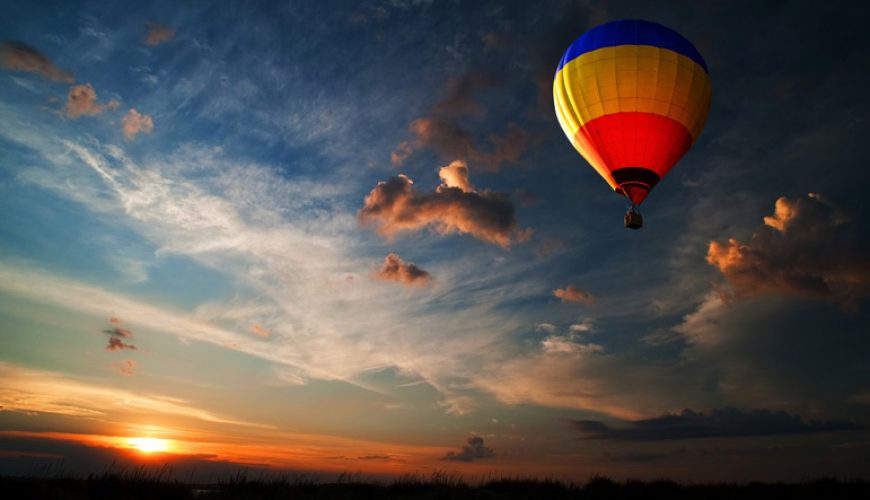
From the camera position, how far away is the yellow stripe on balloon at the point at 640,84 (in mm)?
39781

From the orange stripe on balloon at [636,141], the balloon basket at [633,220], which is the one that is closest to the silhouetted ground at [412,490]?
the balloon basket at [633,220]

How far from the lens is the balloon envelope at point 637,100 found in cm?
3988

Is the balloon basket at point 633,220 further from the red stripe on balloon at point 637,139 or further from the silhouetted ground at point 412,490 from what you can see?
the silhouetted ground at point 412,490

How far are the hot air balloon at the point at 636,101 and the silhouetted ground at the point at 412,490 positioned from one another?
18.0 m

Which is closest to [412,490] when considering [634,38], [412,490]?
[412,490]

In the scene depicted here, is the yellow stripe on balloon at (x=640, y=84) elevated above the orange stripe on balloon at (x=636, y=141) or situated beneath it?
elevated above

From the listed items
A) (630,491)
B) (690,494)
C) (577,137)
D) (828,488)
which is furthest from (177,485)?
(577,137)

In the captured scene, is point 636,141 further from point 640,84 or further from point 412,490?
point 412,490

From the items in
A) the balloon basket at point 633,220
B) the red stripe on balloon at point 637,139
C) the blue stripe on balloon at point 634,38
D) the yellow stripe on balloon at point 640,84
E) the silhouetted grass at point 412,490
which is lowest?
the silhouetted grass at point 412,490

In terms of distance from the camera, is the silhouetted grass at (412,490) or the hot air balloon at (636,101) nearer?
the silhouetted grass at (412,490)

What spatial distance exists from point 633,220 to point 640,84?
9.71m

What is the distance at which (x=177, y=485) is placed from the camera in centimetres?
2186

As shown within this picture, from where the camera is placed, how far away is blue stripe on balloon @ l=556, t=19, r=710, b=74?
40656 millimetres

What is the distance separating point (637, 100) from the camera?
39.7 metres
